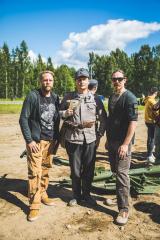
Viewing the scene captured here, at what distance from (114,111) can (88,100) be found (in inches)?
22.8

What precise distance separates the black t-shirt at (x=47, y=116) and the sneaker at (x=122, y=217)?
1736 millimetres

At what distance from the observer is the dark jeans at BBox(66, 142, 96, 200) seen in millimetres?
5410

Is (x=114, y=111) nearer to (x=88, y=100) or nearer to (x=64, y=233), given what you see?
(x=88, y=100)

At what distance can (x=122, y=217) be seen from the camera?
4.88m

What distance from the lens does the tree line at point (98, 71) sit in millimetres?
74625

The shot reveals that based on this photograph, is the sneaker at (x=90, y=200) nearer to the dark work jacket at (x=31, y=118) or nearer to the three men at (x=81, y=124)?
the three men at (x=81, y=124)

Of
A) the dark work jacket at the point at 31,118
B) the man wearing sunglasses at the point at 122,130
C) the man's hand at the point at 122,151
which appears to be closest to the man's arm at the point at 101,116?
the man wearing sunglasses at the point at 122,130

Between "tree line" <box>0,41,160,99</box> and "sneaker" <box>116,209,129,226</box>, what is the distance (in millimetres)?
68912

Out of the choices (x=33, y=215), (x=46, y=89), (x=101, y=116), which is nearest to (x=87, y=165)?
(x=101, y=116)

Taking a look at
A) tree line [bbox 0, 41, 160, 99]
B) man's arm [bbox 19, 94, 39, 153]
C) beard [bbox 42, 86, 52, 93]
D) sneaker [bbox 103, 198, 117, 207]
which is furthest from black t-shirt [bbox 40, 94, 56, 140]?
tree line [bbox 0, 41, 160, 99]

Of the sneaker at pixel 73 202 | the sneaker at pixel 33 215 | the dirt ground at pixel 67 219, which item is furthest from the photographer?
the sneaker at pixel 73 202

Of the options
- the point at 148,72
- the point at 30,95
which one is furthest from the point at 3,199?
the point at 148,72

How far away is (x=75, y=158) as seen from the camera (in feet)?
17.8

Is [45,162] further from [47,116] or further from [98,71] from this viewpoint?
[98,71]
